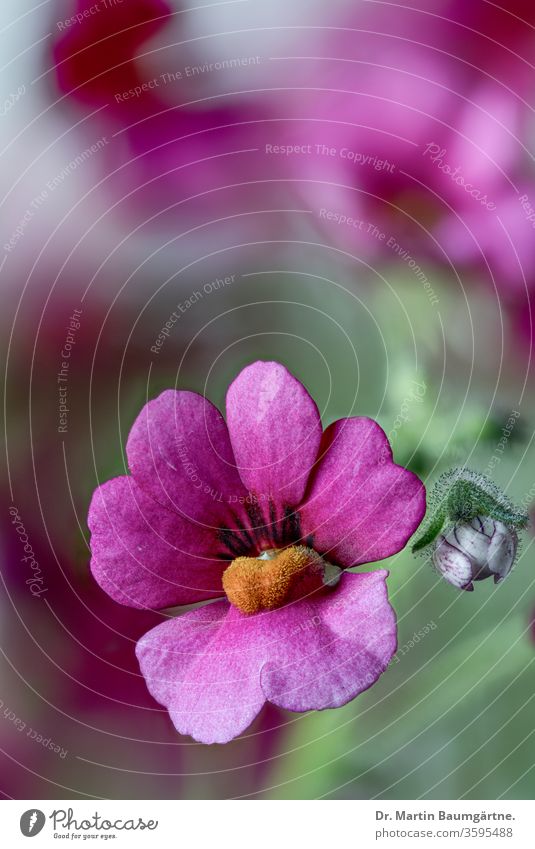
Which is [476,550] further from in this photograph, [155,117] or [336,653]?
[155,117]

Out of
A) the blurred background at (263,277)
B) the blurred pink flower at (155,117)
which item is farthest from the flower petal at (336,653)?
the blurred pink flower at (155,117)

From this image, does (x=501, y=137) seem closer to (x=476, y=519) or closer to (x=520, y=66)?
(x=520, y=66)

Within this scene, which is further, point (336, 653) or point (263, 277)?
point (263, 277)

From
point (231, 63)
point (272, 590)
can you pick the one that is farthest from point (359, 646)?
point (231, 63)

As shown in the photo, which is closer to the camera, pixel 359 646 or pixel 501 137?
pixel 359 646
